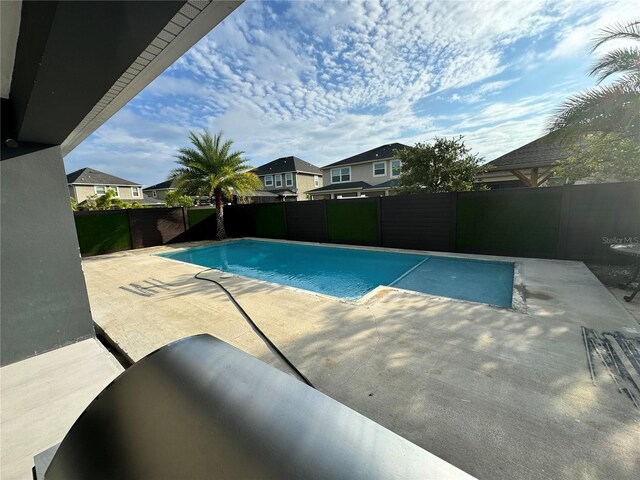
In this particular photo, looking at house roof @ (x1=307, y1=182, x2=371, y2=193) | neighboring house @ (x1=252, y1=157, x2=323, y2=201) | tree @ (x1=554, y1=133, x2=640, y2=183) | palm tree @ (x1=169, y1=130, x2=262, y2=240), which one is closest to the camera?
tree @ (x1=554, y1=133, x2=640, y2=183)

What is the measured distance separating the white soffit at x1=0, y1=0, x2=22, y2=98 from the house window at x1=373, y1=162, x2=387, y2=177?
2279cm

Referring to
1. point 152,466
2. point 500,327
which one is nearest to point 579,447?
point 500,327

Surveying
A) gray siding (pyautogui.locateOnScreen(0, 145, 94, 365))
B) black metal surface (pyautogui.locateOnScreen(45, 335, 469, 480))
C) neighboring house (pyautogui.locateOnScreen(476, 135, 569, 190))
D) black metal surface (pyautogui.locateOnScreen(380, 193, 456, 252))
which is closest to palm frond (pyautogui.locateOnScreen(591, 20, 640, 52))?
black metal surface (pyautogui.locateOnScreen(380, 193, 456, 252))

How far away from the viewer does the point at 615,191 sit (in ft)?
23.3

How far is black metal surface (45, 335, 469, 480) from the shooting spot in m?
0.90

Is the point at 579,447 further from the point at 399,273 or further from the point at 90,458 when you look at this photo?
the point at 399,273

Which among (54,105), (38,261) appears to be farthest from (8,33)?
(38,261)

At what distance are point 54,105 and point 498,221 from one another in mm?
10468

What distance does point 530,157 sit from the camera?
13.4 meters

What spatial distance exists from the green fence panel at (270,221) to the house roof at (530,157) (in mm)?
11227

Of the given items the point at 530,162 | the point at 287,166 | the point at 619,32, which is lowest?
the point at 530,162

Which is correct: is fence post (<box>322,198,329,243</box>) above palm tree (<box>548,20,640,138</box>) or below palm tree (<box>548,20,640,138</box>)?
below

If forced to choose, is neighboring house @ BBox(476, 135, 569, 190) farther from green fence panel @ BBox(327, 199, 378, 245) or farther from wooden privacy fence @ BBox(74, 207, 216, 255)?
wooden privacy fence @ BBox(74, 207, 216, 255)

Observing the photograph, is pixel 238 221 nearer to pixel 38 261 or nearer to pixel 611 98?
pixel 38 261
